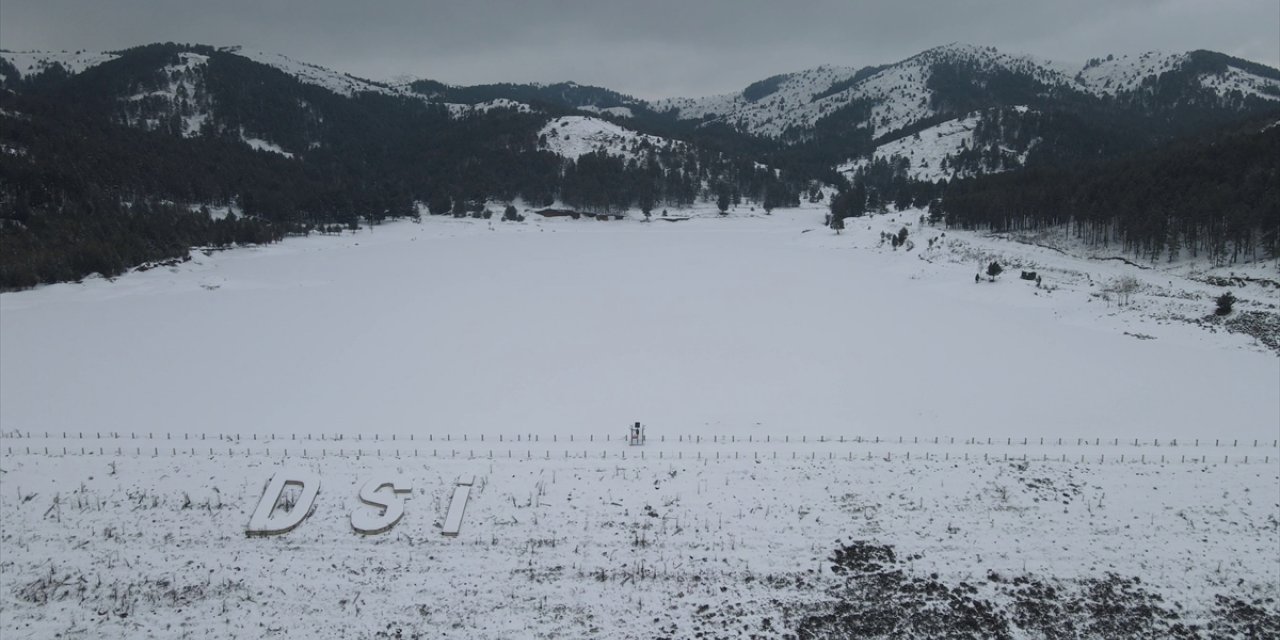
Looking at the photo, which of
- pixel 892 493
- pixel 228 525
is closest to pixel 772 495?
pixel 892 493

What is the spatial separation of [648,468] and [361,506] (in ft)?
34.9

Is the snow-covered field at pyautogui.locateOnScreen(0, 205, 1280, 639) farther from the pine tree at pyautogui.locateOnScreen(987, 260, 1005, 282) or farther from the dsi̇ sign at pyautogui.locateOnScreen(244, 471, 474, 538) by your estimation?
the pine tree at pyautogui.locateOnScreen(987, 260, 1005, 282)

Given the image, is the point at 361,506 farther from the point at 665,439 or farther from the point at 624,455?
the point at 665,439

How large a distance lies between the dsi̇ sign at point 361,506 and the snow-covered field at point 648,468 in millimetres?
440

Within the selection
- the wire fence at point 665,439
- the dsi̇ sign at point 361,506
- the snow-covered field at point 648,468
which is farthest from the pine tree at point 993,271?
the dsi̇ sign at point 361,506

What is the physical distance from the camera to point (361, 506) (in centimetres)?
2331

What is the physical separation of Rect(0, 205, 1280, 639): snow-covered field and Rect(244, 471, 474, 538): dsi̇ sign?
0.44 meters

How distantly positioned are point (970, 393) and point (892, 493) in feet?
42.7

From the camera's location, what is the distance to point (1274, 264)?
193 feet

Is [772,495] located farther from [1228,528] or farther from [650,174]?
[650,174]

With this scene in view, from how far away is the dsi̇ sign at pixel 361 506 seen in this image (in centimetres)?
2203

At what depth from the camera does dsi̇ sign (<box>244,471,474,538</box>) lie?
22.0 meters

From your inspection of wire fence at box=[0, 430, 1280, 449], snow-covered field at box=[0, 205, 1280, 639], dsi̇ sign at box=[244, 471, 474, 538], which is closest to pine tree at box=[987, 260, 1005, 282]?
snow-covered field at box=[0, 205, 1280, 639]

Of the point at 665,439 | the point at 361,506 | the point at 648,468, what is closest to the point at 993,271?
the point at 665,439
